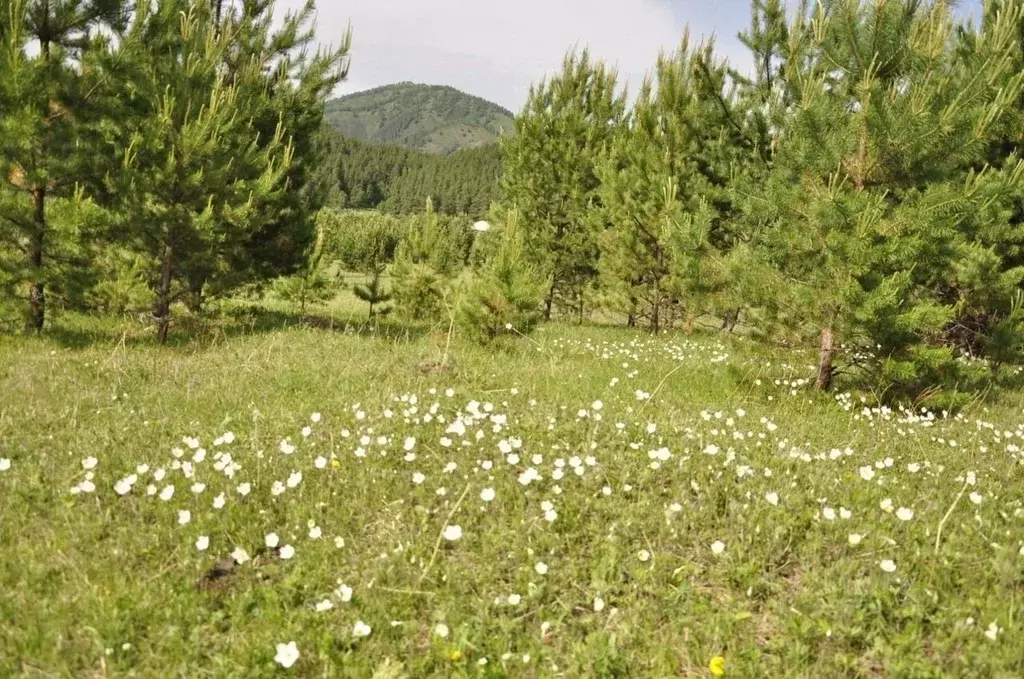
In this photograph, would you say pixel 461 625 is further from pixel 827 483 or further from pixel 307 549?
pixel 827 483

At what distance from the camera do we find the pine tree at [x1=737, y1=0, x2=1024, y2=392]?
684 centimetres

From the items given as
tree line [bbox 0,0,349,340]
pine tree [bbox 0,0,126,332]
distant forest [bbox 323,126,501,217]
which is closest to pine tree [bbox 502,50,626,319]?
tree line [bbox 0,0,349,340]

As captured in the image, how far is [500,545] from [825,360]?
6.31m

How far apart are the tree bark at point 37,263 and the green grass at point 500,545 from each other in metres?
3.24

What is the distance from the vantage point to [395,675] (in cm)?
294

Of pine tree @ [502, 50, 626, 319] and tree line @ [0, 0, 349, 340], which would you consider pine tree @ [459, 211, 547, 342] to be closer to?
tree line @ [0, 0, 349, 340]

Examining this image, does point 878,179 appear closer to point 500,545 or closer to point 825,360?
point 825,360

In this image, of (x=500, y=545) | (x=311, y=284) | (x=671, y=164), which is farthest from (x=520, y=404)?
(x=311, y=284)

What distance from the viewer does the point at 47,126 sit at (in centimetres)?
918

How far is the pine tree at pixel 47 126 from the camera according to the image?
27.5 feet

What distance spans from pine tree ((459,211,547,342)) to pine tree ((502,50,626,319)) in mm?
9289

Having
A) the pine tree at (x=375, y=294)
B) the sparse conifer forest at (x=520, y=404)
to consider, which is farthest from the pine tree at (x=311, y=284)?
the sparse conifer forest at (x=520, y=404)

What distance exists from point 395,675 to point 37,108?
1030 cm

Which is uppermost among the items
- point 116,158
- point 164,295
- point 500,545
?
point 116,158
